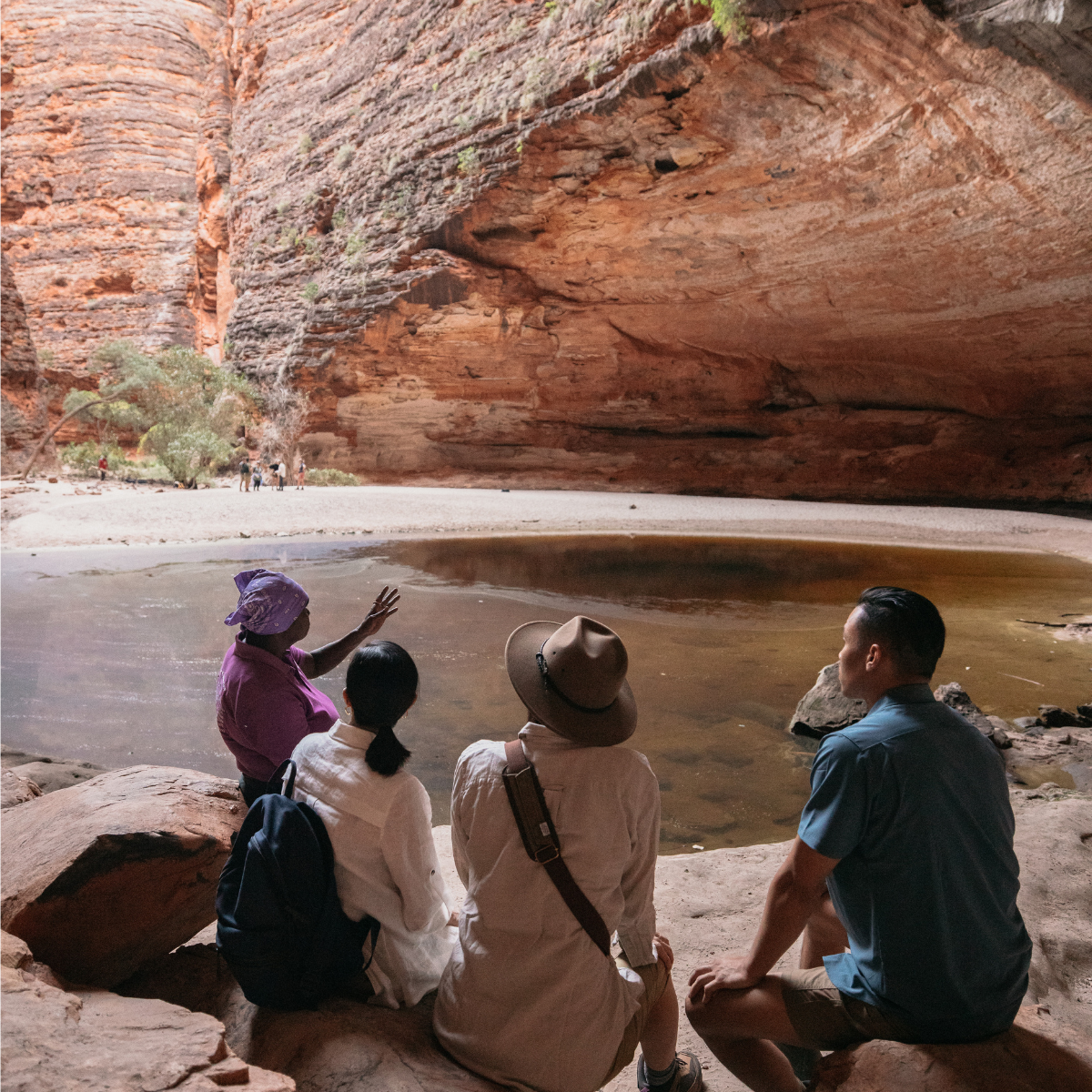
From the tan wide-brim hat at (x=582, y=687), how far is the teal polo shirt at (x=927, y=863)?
0.42m

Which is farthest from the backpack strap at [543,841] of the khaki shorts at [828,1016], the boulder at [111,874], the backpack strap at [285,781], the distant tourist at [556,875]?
the boulder at [111,874]

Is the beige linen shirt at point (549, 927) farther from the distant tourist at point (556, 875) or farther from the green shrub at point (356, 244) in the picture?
the green shrub at point (356, 244)

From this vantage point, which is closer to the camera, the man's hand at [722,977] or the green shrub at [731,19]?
the man's hand at [722,977]

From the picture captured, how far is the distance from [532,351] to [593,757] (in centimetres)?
2067

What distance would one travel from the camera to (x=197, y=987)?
2.00 m

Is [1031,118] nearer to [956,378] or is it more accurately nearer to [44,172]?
[956,378]

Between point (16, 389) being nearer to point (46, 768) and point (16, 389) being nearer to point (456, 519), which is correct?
point (456, 519)

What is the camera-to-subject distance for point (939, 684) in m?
5.55

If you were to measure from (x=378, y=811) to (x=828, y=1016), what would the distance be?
1053 millimetres

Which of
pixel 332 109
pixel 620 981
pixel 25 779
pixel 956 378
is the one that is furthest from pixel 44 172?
pixel 620 981

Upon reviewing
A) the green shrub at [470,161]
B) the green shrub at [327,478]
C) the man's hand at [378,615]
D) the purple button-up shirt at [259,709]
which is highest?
the green shrub at [470,161]

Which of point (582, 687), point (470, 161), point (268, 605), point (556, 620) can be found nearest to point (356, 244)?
point (470, 161)

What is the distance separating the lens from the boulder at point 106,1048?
3.73 feet

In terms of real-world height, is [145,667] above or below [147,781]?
below
